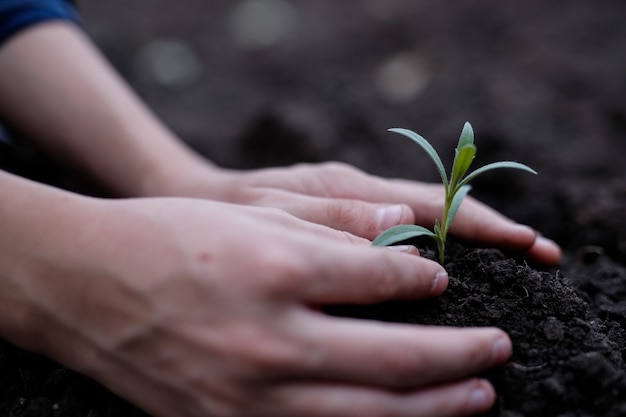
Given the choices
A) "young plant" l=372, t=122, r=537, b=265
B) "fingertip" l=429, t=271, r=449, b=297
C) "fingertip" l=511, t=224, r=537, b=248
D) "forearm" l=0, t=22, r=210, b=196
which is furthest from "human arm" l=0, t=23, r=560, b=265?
"fingertip" l=429, t=271, r=449, b=297

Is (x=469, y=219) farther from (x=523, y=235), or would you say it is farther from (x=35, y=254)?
(x=35, y=254)

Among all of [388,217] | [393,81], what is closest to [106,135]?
[388,217]

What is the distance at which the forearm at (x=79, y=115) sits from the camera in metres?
2.08

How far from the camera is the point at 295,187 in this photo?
173cm

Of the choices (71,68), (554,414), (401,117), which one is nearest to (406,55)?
(401,117)

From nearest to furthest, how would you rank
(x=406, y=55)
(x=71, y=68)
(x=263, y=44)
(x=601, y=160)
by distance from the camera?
(x=71, y=68)
(x=601, y=160)
(x=406, y=55)
(x=263, y=44)

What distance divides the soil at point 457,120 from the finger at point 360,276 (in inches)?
5.8

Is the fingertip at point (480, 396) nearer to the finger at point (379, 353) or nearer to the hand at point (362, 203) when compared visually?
the finger at point (379, 353)

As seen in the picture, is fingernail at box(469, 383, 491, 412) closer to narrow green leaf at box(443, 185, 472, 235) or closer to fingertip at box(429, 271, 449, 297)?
fingertip at box(429, 271, 449, 297)

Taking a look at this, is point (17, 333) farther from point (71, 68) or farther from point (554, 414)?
point (71, 68)

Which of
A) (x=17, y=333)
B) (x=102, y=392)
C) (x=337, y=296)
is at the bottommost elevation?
(x=102, y=392)

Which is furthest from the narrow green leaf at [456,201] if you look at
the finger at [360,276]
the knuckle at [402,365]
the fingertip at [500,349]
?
the knuckle at [402,365]

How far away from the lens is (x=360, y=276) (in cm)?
104

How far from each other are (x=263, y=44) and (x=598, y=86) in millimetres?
2206
